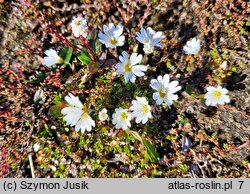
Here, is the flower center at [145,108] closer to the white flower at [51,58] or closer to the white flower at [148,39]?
the white flower at [148,39]

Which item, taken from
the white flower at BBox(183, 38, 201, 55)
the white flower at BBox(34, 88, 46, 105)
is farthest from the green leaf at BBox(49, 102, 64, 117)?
the white flower at BBox(183, 38, 201, 55)

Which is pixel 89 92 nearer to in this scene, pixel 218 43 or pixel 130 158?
pixel 130 158

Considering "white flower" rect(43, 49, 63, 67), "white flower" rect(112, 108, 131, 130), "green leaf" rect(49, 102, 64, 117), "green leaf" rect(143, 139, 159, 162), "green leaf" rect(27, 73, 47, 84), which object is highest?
"white flower" rect(43, 49, 63, 67)

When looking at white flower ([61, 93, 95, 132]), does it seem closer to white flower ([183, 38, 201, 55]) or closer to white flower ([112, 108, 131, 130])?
white flower ([112, 108, 131, 130])

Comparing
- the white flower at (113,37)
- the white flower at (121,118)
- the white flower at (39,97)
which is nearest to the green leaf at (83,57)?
the white flower at (113,37)

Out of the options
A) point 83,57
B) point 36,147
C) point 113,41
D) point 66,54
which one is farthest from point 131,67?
point 36,147

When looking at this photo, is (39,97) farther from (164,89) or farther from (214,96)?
(214,96)

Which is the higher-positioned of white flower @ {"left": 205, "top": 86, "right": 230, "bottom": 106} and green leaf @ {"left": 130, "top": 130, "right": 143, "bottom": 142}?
white flower @ {"left": 205, "top": 86, "right": 230, "bottom": 106}

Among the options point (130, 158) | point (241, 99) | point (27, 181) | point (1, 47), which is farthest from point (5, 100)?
point (241, 99)
